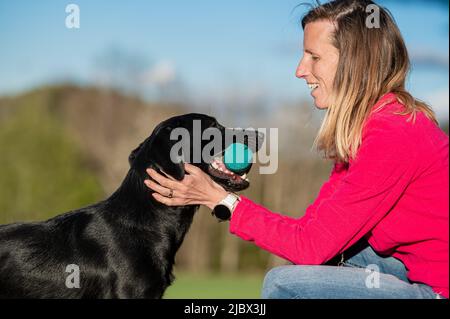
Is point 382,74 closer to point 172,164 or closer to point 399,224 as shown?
point 399,224

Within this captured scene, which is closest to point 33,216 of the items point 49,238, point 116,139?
point 116,139

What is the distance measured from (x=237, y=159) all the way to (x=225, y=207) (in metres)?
0.57

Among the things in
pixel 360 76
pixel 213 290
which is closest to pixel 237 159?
pixel 360 76

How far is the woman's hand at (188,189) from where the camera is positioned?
366cm

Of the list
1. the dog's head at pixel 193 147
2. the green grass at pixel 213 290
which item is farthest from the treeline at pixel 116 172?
the dog's head at pixel 193 147

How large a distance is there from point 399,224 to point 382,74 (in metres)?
0.91

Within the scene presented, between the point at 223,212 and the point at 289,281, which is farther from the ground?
the point at 223,212

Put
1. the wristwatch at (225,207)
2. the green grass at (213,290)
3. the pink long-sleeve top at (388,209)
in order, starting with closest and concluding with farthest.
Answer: the pink long-sleeve top at (388,209) → the wristwatch at (225,207) → the green grass at (213,290)

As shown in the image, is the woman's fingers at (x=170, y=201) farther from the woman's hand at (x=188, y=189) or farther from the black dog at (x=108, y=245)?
the black dog at (x=108, y=245)

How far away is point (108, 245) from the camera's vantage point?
378cm

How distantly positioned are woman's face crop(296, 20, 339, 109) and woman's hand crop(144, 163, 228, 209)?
91 centimetres

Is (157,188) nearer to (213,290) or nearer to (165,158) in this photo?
(165,158)

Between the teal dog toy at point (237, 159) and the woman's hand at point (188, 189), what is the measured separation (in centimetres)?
41

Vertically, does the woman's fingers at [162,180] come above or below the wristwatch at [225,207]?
above
